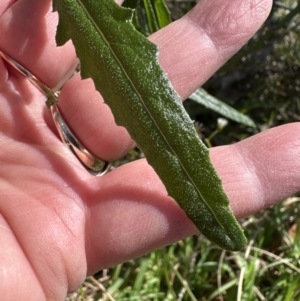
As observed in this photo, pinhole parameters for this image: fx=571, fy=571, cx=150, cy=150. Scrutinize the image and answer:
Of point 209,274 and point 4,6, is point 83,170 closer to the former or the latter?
point 4,6

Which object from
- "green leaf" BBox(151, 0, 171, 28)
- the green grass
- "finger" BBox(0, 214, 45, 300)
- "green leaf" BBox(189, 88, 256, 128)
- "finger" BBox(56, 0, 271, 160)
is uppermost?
"green leaf" BBox(151, 0, 171, 28)

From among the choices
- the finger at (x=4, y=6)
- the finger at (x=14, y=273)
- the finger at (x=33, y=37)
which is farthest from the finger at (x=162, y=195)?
the finger at (x=4, y=6)

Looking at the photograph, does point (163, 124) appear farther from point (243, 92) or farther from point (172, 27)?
point (243, 92)

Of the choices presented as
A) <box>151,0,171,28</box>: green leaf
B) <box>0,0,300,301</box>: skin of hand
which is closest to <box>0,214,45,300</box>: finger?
<box>0,0,300,301</box>: skin of hand

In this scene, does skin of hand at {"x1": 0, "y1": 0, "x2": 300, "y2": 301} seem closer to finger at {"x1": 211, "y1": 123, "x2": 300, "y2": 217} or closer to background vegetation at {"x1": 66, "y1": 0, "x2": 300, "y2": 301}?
finger at {"x1": 211, "y1": 123, "x2": 300, "y2": 217}

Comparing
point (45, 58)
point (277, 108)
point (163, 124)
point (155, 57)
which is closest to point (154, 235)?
point (163, 124)

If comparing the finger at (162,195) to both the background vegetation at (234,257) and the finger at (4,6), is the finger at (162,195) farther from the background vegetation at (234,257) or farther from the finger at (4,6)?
the finger at (4,6)

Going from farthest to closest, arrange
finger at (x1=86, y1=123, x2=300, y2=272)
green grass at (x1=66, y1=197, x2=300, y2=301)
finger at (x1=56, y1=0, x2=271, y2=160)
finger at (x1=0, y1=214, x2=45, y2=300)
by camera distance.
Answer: green grass at (x1=66, y1=197, x2=300, y2=301) < finger at (x1=56, y1=0, x2=271, y2=160) < finger at (x1=86, y1=123, x2=300, y2=272) < finger at (x1=0, y1=214, x2=45, y2=300)
